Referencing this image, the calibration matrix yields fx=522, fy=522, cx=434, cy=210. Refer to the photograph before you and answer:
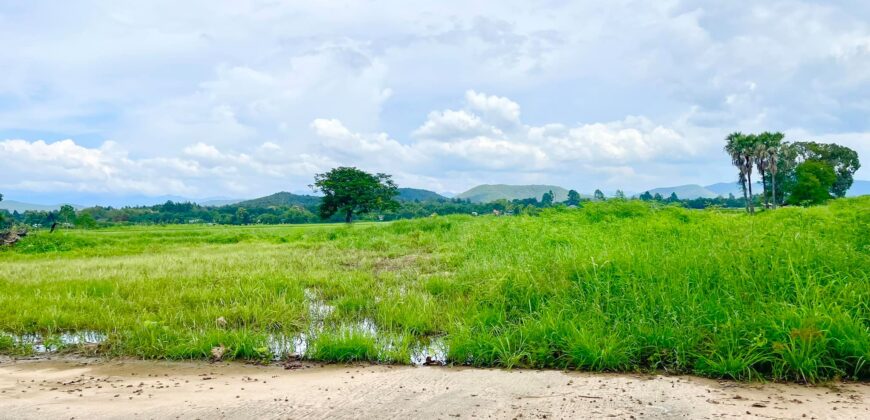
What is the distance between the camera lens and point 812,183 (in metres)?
54.6

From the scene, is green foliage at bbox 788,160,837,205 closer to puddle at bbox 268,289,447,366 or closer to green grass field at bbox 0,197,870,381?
green grass field at bbox 0,197,870,381

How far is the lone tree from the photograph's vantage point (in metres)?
49.6

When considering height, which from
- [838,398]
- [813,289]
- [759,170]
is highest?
[759,170]

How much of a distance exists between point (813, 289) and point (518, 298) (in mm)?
3261

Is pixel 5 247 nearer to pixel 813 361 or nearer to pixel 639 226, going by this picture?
pixel 639 226

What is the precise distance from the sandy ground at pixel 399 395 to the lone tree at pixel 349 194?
4458 cm

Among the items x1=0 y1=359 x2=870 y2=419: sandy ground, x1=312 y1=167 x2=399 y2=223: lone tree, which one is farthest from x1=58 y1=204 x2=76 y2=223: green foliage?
x1=0 y1=359 x2=870 y2=419: sandy ground

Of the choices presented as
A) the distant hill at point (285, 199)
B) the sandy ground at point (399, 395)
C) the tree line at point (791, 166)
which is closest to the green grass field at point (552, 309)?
the sandy ground at point (399, 395)

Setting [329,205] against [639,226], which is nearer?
[639,226]

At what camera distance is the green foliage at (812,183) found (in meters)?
54.0

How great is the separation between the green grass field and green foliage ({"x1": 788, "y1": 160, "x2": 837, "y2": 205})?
53.9 metres

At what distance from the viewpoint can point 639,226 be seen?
12352mm

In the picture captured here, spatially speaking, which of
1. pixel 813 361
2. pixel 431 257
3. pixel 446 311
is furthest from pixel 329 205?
pixel 813 361

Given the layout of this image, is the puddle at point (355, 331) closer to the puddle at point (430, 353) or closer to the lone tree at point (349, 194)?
the puddle at point (430, 353)
